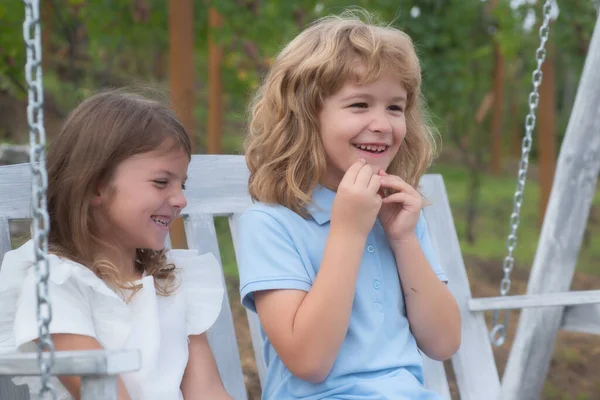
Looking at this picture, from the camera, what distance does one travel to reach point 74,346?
1.73 metres

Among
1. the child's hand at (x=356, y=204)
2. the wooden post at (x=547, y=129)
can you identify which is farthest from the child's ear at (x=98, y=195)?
the wooden post at (x=547, y=129)

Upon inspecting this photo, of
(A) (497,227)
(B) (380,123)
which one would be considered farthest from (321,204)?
(A) (497,227)

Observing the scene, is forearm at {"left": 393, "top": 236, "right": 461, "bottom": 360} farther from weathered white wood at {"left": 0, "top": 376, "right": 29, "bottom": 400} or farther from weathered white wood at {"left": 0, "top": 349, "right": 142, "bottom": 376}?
weathered white wood at {"left": 0, "top": 376, "right": 29, "bottom": 400}

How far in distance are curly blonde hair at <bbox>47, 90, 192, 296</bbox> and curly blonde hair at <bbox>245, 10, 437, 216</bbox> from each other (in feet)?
0.68

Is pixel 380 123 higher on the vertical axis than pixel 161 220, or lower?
higher

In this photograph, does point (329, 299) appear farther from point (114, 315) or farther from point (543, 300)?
point (543, 300)

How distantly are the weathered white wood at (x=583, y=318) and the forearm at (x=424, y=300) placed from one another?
812mm

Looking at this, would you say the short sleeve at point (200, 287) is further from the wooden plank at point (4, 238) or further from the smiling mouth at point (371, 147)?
the smiling mouth at point (371, 147)

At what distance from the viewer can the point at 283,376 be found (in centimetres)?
194

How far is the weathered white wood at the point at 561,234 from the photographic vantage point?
9.64 ft

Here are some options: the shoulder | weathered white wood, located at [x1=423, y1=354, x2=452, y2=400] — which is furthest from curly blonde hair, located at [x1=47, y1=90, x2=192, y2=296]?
weathered white wood, located at [x1=423, y1=354, x2=452, y2=400]

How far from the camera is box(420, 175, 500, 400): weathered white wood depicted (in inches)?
99.4

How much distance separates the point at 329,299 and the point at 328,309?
20 mm

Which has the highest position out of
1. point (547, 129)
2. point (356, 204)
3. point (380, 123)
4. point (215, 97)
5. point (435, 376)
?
point (380, 123)
